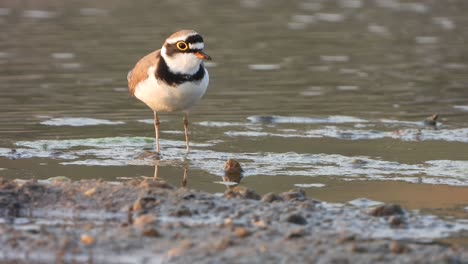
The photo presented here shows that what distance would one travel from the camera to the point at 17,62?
18.8 metres

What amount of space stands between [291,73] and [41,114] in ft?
16.4

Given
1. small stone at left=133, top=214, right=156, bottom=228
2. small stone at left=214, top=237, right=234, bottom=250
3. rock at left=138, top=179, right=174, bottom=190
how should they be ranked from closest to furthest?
small stone at left=214, top=237, right=234, bottom=250
small stone at left=133, top=214, right=156, bottom=228
rock at left=138, top=179, right=174, bottom=190

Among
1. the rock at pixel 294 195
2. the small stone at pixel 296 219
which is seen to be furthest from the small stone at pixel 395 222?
the rock at pixel 294 195

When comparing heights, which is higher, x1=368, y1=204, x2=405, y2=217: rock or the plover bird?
the plover bird

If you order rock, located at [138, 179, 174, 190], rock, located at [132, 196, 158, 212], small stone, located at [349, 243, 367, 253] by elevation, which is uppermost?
rock, located at [138, 179, 174, 190]

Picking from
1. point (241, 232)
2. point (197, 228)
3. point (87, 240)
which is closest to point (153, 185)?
point (197, 228)

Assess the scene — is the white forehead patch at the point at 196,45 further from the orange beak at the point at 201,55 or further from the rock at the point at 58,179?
the rock at the point at 58,179

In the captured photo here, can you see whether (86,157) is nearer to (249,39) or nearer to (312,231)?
(312,231)

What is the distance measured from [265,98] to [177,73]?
4.42 m

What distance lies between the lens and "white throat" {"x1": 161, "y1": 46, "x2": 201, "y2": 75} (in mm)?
11359

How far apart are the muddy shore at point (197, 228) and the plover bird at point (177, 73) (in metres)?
1.93

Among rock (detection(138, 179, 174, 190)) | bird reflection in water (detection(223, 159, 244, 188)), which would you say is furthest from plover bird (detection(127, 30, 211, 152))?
rock (detection(138, 179, 174, 190))

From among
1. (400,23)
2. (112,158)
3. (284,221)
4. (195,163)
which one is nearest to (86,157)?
(112,158)

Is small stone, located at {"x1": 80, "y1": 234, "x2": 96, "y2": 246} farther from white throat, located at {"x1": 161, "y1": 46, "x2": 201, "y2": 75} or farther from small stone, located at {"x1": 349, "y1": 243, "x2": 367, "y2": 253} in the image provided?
white throat, located at {"x1": 161, "y1": 46, "x2": 201, "y2": 75}
